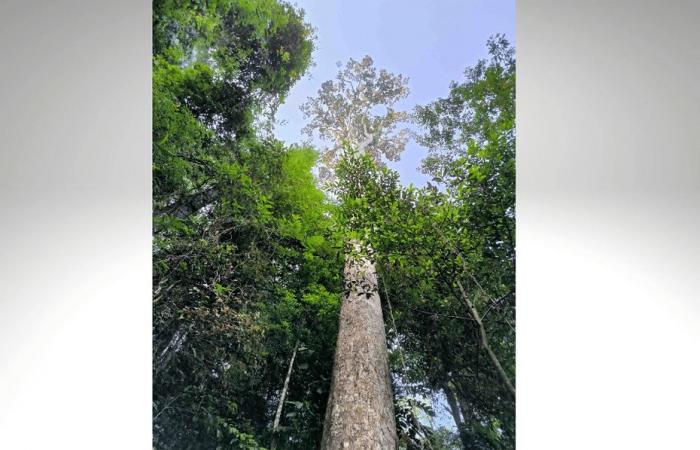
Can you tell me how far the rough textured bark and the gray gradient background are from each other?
543 millimetres

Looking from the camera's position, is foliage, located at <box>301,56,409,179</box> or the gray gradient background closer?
the gray gradient background

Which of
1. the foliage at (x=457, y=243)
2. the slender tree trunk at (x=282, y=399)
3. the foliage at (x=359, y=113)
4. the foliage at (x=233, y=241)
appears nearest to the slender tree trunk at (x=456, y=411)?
the foliage at (x=457, y=243)

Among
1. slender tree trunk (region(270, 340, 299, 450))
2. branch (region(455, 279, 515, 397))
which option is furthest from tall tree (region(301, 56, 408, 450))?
branch (region(455, 279, 515, 397))

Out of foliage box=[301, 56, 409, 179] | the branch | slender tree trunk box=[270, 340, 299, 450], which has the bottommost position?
slender tree trunk box=[270, 340, 299, 450]

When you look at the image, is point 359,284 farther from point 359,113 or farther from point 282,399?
point 359,113

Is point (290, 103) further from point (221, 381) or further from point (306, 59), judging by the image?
point (221, 381)

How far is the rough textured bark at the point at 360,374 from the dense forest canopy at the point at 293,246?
0.14 feet

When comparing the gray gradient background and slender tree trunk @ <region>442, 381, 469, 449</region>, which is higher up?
the gray gradient background

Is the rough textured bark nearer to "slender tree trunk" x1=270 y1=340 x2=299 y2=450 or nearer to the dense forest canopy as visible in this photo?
the dense forest canopy

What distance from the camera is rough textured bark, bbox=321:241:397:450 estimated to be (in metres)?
1.76
